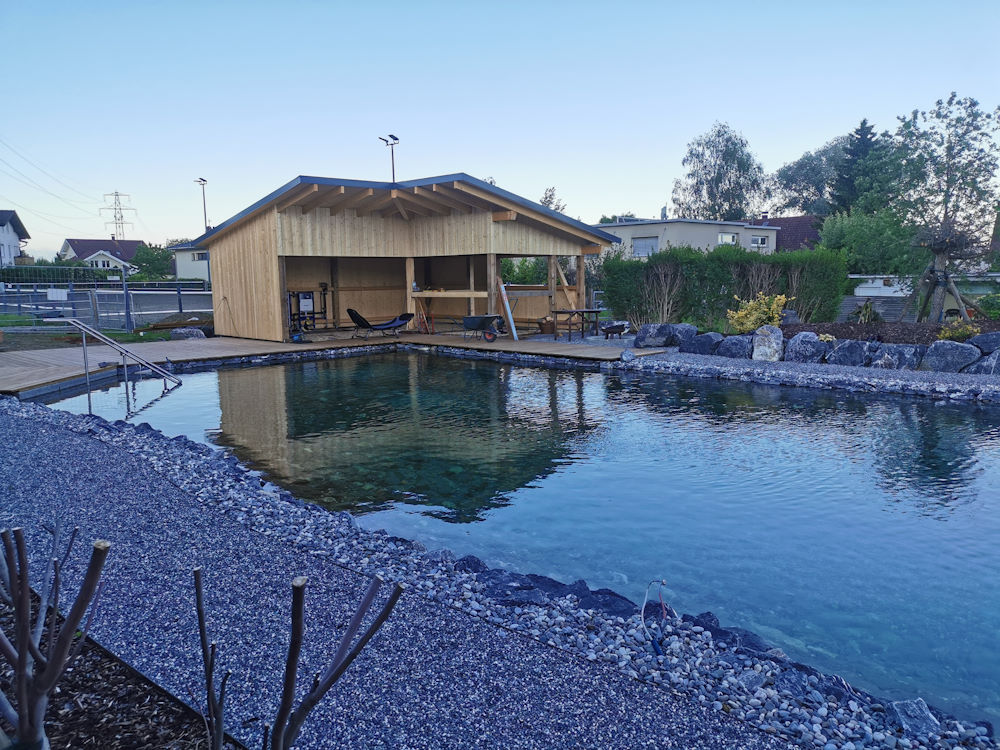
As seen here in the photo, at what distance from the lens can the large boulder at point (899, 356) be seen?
12367mm

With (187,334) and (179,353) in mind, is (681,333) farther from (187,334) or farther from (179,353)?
(187,334)

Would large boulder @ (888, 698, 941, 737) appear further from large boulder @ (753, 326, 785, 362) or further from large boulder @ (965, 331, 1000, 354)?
large boulder @ (753, 326, 785, 362)

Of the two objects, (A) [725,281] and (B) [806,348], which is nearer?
(B) [806,348]

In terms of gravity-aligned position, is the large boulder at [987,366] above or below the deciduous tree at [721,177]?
below

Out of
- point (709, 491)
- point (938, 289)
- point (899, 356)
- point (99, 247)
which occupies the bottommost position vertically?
point (709, 491)

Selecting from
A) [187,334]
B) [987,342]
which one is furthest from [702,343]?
[187,334]

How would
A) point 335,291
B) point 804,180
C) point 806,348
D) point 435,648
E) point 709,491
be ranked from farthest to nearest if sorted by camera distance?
point 804,180 < point 335,291 < point 806,348 < point 709,491 < point 435,648

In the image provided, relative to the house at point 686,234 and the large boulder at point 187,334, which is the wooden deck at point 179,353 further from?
the house at point 686,234

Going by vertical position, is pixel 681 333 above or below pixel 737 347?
above

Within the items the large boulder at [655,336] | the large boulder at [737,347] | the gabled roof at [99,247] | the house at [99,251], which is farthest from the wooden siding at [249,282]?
the gabled roof at [99,247]

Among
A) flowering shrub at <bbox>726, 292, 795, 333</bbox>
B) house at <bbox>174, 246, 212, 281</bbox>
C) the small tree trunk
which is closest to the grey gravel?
flowering shrub at <bbox>726, 292, 795, 333</bbox>

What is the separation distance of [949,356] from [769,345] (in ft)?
10.0

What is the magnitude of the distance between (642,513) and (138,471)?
4.49 metres

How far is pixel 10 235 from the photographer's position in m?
51.0
